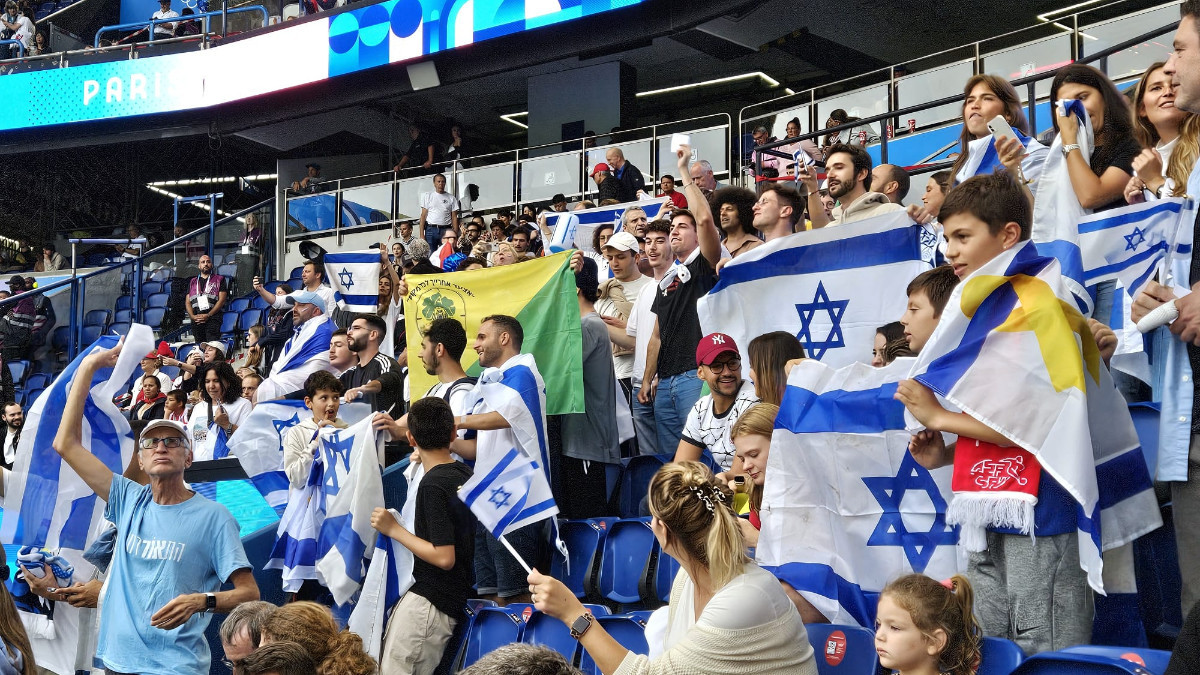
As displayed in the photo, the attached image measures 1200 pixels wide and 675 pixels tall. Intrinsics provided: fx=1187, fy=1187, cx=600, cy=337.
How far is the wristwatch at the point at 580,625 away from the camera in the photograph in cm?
369

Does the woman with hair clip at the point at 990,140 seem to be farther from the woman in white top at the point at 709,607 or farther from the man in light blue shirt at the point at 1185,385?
the woman in white top at the point at 709,607

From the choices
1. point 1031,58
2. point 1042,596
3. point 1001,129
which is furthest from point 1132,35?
point 1042,596

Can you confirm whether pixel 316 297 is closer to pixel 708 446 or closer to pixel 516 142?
pixel 708 446

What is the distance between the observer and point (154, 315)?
667 inches

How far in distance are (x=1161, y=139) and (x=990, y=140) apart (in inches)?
28.4

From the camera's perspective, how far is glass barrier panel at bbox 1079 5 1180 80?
10266 mm

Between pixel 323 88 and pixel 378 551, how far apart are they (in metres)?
16.6

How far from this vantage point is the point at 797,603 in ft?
13.7

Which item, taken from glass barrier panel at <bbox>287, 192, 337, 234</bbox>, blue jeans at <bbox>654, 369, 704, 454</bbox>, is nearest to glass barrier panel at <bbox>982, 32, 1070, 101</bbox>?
blue jeans at <bbox>654, 369, 704, 454</bbox>

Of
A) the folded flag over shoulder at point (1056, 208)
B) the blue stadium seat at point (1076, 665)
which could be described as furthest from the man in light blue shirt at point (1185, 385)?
the folded flag over shoulder at point (1056, 208)

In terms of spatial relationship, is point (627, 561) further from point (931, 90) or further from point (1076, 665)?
point (931, 90)

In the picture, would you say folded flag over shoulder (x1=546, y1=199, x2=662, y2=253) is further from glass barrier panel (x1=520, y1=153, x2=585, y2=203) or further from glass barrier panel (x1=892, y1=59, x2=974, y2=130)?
glass barrier panel (x1=520, y1=153, x2=585, y2=203)

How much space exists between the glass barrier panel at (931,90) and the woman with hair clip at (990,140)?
21.7 feet

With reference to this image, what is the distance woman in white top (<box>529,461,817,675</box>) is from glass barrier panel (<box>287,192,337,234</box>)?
16767 millimetres
